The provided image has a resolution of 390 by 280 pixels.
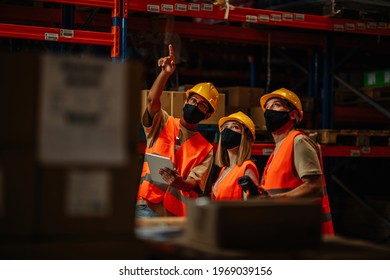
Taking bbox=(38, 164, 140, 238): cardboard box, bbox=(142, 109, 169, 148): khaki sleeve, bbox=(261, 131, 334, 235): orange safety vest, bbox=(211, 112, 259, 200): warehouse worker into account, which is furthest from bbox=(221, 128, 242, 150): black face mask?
bbox=(38, 164, 140, 238): cardboard box

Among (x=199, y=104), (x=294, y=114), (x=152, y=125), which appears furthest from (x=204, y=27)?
(x=294, y=114)

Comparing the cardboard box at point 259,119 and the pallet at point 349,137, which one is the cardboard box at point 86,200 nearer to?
the cardboard box at point 259,119

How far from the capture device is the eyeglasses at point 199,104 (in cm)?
748

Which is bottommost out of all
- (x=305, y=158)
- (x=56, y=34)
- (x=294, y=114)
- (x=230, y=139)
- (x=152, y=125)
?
(x=305, y=158)

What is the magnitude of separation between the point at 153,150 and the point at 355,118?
14.6 feet

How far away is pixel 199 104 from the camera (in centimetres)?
750

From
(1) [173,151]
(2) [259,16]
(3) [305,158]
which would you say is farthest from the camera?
(2) [259,16]

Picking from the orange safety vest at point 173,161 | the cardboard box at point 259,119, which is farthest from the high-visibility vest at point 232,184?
the cardboard box at point 259,119

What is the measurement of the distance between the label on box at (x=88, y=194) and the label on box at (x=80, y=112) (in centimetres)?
5

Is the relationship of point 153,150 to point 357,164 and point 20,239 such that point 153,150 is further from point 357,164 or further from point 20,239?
point 357,164

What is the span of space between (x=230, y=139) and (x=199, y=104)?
0.53m

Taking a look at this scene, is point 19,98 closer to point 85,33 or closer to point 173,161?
point 173,161

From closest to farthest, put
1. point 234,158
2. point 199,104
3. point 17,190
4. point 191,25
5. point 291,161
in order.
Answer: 1. point 17,190
2. point 291,161
3. point 234,158
4. point 199,104
5. point 191,25

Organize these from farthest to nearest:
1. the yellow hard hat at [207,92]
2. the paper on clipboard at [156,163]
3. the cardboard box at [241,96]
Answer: the cardboard box at [241,96] < the yellow hard hat at [207,92] < the paper on clipboard at [156,163]
